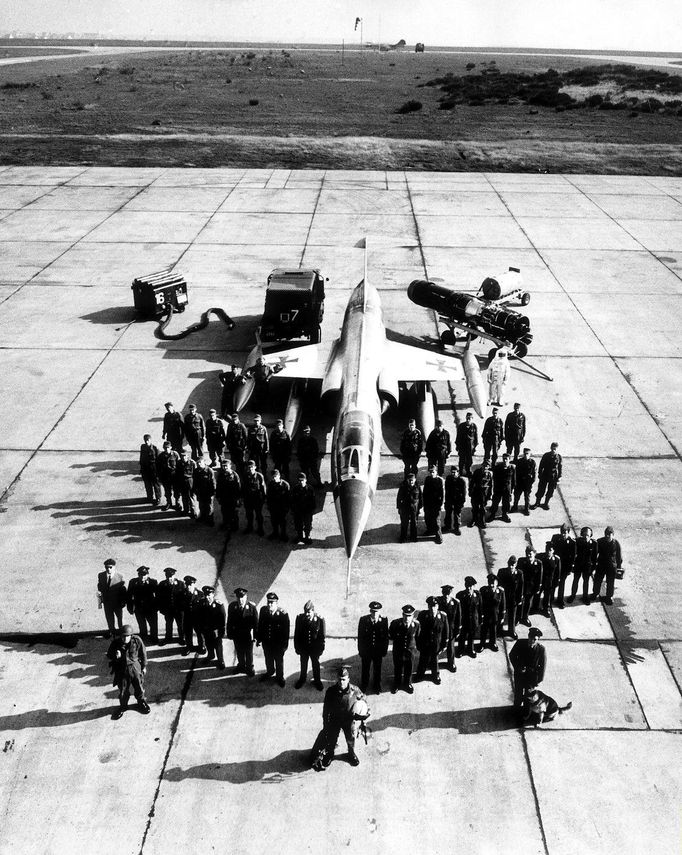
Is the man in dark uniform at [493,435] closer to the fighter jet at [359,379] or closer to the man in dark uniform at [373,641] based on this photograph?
the fighter jet at [359,379]

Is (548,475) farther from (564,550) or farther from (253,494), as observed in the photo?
(253,494)

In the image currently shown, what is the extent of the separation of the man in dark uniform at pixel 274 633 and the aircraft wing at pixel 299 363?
7.33m

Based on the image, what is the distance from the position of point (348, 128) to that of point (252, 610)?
48957 millimetres

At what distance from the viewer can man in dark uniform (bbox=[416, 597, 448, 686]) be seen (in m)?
8.66

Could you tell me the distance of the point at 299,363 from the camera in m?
15.7

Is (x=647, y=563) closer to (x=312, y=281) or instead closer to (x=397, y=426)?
(x=397, y=426)

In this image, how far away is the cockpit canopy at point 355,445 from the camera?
10.9m

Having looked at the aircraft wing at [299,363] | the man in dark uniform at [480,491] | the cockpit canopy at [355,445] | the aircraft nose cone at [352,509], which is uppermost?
the cockpit canopy at [355,445]

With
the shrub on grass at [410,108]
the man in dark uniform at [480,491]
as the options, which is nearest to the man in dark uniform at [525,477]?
the man in dark uniform at [480,491]

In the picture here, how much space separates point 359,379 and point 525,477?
11.5 feet

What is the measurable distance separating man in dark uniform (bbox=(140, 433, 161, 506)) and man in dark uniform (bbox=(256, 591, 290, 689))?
4.32m

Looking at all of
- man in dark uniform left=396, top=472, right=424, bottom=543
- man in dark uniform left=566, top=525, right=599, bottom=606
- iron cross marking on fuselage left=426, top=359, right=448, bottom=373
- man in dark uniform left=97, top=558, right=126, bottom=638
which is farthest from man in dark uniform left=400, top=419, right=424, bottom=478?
man in dark uniform left=97, top=558, right=126, bottom=638

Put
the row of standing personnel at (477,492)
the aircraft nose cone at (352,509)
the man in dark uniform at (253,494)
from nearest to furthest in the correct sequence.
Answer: the aircraft nose cone at (352,509)
the row of standing personnel at (477,492)
the man in dark uniform at (253,494)

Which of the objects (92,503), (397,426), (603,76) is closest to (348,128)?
(397,426)
